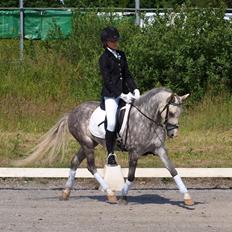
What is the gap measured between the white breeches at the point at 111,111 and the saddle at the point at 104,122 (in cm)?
8

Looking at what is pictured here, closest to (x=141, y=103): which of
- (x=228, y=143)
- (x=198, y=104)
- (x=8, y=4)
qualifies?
(x=228, y=143)

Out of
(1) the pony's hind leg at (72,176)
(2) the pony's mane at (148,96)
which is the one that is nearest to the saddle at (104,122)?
(2) the pony's mane at (148,96)

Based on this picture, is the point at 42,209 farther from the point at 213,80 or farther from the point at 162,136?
the point at 213,80

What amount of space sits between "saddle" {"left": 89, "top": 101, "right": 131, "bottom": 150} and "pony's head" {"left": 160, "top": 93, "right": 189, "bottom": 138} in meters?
0.56

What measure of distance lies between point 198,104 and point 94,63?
2.86 meters

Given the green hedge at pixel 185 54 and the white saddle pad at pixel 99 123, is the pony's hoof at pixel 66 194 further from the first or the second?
the green hedge at pixel 185 54

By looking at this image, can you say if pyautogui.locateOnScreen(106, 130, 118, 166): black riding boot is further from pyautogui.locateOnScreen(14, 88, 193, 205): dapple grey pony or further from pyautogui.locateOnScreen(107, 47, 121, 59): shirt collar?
pyautogui.locateOnScreen(107, 47, 121, 59): shirt collar

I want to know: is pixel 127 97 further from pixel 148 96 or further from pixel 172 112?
pixel 172 112

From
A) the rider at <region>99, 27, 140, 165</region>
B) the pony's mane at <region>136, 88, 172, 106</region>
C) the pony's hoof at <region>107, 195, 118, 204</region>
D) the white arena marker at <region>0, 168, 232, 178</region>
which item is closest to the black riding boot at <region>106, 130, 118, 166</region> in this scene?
the rider at <region>99, 27, 140, 165</region>

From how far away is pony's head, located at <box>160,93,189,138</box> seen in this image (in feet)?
32.1

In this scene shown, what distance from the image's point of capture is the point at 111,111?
10.1 m

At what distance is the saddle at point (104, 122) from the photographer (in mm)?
10117

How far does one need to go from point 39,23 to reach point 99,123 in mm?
12413

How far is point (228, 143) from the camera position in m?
15.4
